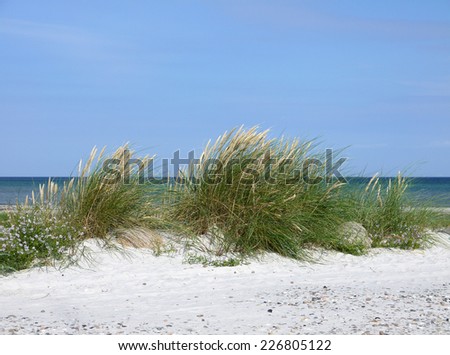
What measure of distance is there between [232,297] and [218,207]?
229 cm

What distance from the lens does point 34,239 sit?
7.62m

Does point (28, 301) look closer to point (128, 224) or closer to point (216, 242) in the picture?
point (128, 224)

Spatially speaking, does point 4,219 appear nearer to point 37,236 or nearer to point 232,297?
point 37,236

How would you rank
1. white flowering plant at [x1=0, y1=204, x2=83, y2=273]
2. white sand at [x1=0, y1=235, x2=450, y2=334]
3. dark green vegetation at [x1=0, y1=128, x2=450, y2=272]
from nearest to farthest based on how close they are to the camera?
white sand at [x1=0, y1=235, x2=450, y2=334], white flowering plant at [x1=0, y1=204, x2=83, y2=273], dark green vegetation at [x1=0, y1=128, x2=450, y2=272]

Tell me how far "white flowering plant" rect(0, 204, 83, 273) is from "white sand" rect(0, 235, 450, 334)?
0.77 feet

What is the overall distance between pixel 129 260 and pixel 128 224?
0.63m

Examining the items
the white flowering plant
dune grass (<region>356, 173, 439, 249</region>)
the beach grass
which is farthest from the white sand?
the beach grass

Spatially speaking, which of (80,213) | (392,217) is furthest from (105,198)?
(392,217)

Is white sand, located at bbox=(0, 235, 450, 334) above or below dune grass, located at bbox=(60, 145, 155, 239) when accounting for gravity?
below

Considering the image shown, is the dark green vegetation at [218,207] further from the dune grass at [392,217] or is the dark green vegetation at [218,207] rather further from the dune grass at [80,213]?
the dune grass at [392,217]

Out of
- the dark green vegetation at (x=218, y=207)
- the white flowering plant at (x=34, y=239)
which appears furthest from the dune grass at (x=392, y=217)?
the white flowering plant at (x=34, y=239)

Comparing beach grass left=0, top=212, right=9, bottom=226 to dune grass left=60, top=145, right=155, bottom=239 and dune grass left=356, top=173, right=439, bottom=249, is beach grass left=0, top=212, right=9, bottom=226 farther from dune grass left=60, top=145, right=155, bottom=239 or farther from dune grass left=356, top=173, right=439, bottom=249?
dune grass left=356, top=173, right=439, bottom=249

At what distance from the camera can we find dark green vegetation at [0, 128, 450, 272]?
7972 millimetres
